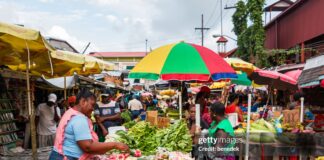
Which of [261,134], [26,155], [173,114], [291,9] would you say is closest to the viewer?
[261,134]

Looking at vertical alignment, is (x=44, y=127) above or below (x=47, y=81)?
below

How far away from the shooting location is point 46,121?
10.2 metres

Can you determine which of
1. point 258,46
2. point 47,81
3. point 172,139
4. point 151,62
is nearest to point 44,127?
point 47,81

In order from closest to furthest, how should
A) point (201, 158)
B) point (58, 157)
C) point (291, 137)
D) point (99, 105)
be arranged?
point (58, 157) < point (201, 158) < point (291, 137) < point (99, 105)

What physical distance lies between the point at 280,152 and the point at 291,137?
0.32 meters

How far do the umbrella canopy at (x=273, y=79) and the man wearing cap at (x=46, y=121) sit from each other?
18.7 feet

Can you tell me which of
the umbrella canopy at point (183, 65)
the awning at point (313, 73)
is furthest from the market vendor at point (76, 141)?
the awning at point (313, 73)

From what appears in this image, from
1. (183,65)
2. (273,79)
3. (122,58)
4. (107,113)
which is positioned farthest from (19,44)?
(122,58)

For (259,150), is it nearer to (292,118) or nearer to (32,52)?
(292,118)

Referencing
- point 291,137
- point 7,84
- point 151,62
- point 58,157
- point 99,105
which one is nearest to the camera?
point 58,157

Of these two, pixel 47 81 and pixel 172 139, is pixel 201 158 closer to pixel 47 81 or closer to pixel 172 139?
pixel 172 139

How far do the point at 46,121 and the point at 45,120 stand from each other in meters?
0.04

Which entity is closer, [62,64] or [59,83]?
[62,64]

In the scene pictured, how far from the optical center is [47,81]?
1287 centimetres
